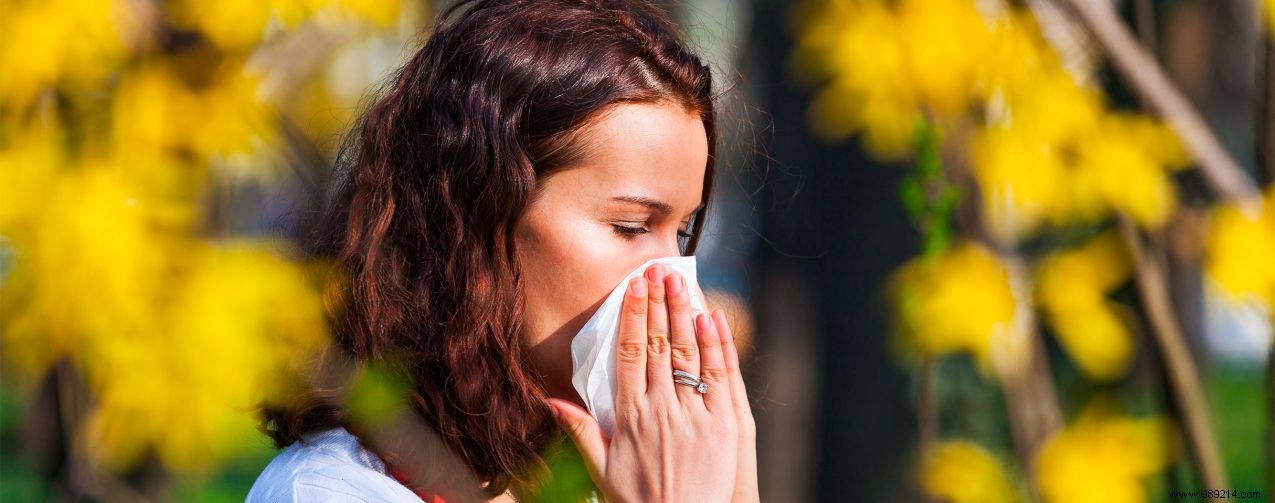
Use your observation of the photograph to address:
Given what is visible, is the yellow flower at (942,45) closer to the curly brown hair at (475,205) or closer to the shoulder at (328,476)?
the curly brown hair at (475,205)

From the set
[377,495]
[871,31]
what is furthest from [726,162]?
[377,495]

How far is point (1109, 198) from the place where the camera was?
2514 mm

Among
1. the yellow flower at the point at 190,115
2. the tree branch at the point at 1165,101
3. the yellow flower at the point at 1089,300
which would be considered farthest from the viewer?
the yellow flower at the point at 1089,300

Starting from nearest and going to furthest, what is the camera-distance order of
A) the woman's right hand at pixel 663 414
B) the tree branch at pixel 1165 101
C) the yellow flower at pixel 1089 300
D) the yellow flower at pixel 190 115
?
the woman's right hand at pixel 663 414 → the yellow flower at pixel 190 115 → the tree branch at pixel 1165 101 → the yellow flower at pixel 1089 300

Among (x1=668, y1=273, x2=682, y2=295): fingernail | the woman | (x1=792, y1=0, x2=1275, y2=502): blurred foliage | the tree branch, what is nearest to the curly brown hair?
the woman

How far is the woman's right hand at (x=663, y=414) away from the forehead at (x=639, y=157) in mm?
123

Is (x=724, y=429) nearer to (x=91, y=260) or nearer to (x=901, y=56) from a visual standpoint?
(x=901, y=56)

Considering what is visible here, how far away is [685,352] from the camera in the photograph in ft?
5.55

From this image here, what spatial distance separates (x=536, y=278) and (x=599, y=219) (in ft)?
0.42

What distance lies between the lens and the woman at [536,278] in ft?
5.44

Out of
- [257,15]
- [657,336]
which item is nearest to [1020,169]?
[657,336]

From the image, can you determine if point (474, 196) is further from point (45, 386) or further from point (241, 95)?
point (45, 386)

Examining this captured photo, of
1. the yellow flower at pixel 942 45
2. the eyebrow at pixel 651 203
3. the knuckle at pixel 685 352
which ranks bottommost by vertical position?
the knuckle at pixel 685 352

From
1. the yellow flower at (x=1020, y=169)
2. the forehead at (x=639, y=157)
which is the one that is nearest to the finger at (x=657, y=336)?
the forehead at (x=639, y=157)
